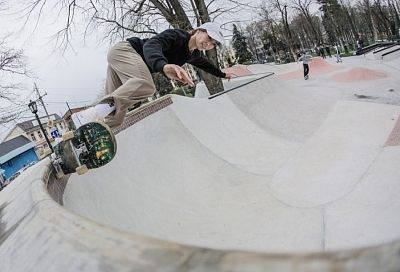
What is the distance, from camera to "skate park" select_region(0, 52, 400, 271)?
631 millimetres

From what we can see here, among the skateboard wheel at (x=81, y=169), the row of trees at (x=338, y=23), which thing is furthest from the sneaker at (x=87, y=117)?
the row of trees at (x=338, y=23)

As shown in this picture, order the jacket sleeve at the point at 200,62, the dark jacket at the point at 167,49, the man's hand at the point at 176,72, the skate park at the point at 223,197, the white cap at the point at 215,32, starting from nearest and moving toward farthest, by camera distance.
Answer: the skate park at the point at 223,197 < the man's hand at the point at 176,72 < the dark jacket at the point at 167,49 < the white cap at the point at 215,32 < the jacket sleeve at the point at 200,62

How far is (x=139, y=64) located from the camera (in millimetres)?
3164

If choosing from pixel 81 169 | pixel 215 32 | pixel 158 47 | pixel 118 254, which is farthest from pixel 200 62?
pixel 118 254

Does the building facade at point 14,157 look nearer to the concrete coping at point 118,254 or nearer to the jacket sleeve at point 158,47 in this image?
the jacket sleeve at point 158,47

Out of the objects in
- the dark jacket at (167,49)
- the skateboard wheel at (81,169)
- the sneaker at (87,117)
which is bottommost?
the skateboard wheel at (81,169)

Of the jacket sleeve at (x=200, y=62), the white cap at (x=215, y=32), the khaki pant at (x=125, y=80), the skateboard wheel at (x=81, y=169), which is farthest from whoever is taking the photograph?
the jacket sleeve at (x=200, y=62)

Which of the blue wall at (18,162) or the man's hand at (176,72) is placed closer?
the man's hand at (176,72)

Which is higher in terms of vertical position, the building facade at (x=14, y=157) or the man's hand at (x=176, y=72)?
the man's hand at (x=176, y=72)

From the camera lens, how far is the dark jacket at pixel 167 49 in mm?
2729

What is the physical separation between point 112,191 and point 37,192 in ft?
7.39

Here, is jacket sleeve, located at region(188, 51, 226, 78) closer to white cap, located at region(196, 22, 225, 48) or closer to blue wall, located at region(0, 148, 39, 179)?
white cap, located at region(196, 22, 225, 48)

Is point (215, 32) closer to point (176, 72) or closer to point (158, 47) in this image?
point (158, 47)

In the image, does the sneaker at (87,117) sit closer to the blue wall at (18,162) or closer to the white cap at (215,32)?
the white cap at (215,32)
